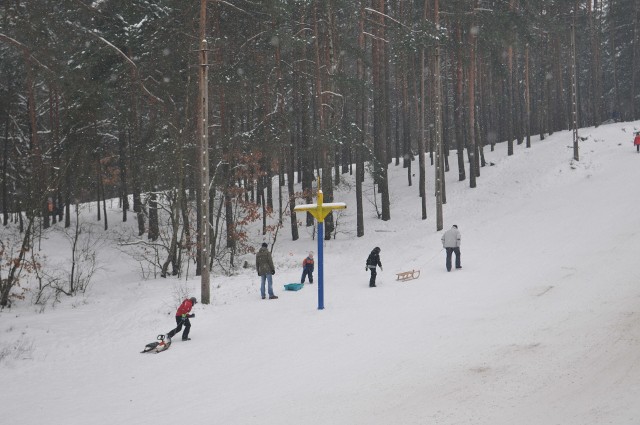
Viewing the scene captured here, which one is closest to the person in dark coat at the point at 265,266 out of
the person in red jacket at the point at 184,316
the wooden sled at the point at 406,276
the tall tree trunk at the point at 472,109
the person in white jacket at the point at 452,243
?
the person in red jacket at the point at 184,316

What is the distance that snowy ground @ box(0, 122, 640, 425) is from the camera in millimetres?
6270

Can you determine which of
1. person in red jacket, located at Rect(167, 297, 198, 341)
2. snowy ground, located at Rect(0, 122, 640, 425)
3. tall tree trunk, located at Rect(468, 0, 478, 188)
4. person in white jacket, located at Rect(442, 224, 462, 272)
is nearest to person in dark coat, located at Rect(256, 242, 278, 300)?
snowy ground, located at Rect(0, 122, 640, 425)

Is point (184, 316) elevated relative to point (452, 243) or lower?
lower

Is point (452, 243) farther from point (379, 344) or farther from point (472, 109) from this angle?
point (472, 109)

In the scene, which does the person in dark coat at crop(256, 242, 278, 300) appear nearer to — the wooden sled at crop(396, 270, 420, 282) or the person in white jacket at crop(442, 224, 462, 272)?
the wooden sled at crop(396, 270, 420, 282)

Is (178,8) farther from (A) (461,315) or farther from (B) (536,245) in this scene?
(B) (536,245)

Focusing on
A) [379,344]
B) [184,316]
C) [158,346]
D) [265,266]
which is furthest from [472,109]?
[158,346]

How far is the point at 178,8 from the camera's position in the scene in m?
16.1

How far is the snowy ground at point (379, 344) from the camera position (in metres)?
6.27

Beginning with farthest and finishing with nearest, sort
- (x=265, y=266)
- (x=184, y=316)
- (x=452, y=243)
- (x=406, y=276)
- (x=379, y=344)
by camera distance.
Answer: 1. (x=406, y=276)
2. (x=452, y=243)
3. (x=265, y=266)
4. (x=184, y=316)
5. (x=379, y=344)

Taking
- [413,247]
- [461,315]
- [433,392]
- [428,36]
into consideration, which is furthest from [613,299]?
[428,36]

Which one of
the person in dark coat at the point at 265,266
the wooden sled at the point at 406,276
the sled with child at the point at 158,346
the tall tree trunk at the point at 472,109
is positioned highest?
the tall tree trunk at the point at 472,109

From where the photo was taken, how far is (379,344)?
354 inches

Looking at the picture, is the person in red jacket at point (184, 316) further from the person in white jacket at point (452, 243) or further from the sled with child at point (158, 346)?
the person in white jacket at point (452, 243)
